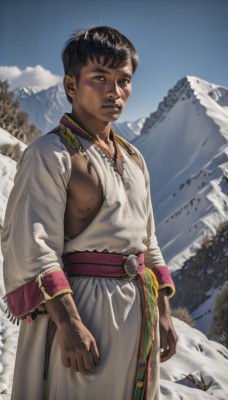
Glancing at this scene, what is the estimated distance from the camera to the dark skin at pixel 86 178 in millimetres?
1491

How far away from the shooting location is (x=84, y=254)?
165 centimetres

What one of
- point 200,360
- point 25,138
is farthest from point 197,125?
point 200,360

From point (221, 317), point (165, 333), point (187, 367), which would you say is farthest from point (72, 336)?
point (221, 317)

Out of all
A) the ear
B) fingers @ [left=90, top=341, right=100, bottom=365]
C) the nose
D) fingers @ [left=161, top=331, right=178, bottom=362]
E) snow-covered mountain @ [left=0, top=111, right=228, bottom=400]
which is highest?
the ear

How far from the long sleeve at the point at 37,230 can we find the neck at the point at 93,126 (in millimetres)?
175

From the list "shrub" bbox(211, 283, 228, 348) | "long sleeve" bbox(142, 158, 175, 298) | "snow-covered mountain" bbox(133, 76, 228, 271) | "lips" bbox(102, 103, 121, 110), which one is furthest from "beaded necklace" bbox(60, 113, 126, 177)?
"snow-covered mountain" bbox(133, 76, 228, 271)

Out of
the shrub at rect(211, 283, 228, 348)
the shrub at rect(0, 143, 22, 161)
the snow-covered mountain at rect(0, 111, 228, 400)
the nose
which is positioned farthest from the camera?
the shrub at rect(211, 283, 228, 348)

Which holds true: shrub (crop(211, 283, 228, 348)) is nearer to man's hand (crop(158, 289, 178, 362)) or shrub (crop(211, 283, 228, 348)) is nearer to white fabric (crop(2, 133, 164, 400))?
man's hand (crop(158, 289, 178, 362))

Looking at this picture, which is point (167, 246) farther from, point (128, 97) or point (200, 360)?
point (128, 97)

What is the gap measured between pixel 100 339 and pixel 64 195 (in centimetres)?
46

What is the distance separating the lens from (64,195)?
1613 millimetres

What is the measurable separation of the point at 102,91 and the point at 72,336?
2.57 ft

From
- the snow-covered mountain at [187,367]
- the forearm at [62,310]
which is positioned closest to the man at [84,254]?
the forearm at [62,310]

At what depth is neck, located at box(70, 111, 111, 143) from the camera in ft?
5.89
